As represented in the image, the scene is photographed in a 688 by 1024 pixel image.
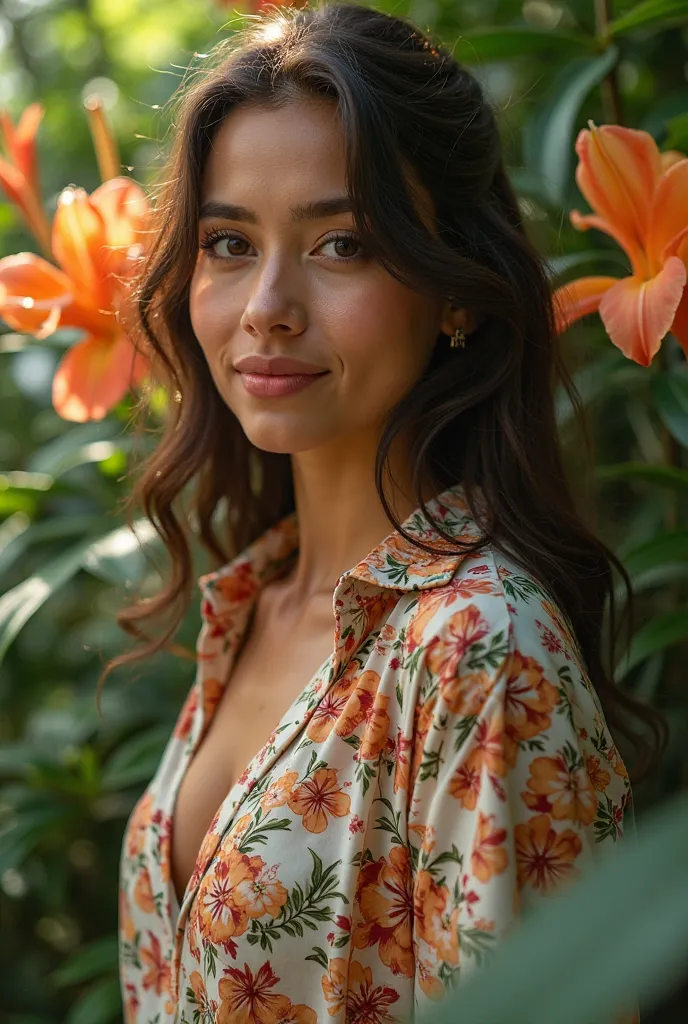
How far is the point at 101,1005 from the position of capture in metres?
1.46

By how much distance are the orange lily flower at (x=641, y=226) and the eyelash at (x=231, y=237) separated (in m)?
0.25

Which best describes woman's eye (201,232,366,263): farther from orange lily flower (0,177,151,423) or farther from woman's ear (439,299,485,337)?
orange lily flower (0,177,151,423)

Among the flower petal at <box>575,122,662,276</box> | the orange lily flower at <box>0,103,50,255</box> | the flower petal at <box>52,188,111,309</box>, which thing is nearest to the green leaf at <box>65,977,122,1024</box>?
the flower petal at <box>52,188,111,309</box>

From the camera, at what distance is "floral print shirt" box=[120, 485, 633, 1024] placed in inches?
32.0

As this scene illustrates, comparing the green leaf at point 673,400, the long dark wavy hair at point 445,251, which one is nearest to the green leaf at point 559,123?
the long dark wavy hair at point 445,251

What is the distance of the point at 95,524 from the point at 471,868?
94cm

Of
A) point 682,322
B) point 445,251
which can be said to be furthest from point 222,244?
point 682,322

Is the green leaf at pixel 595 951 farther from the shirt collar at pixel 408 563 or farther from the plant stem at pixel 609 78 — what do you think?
the plant stem at pixel 609 78

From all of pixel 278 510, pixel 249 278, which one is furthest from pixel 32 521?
pixel 249 278

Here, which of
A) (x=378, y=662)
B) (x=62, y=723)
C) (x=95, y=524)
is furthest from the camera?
(x=62, y=723)

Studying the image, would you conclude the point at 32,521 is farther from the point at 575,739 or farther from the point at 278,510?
the point at 575,739

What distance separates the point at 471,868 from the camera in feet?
2.63

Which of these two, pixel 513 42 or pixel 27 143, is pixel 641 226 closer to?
pixel 513 42

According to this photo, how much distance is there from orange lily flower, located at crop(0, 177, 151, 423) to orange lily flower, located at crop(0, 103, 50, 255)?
0.44 feet
